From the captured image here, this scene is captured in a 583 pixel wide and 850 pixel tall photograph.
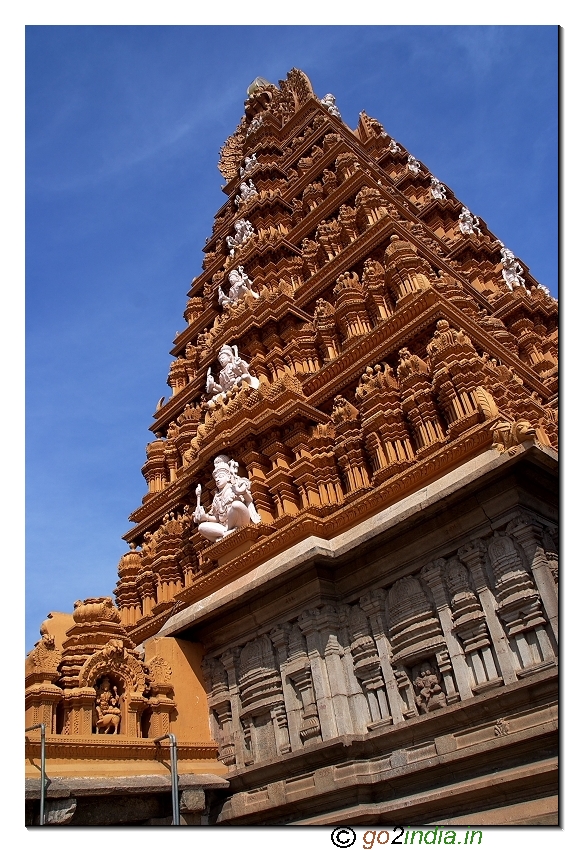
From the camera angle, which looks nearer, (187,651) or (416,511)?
(416,511)

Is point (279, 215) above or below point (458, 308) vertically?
above

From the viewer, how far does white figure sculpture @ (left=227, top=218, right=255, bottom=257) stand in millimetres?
23439

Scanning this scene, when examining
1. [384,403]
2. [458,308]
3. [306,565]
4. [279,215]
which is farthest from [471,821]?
[279,215]

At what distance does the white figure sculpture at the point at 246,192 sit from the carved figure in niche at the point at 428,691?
1900 centimetres

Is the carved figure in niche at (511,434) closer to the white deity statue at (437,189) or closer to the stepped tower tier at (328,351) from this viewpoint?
the stepped tower tier at (328,351)

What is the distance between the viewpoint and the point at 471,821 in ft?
28.6

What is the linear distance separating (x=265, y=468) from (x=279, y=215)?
38.0 ft

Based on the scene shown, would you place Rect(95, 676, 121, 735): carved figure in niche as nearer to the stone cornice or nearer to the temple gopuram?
the temple gopuram

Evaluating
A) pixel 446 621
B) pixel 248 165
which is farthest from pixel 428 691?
pixel 248 165

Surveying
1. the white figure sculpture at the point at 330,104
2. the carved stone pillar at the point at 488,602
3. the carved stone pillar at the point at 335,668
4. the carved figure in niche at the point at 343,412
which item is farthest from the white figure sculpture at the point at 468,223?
the carved stone pillar at the point at 335,668

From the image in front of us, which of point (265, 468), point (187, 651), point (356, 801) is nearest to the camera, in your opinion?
point (356, 801)

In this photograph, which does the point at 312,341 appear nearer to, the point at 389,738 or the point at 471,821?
the point at 389,738

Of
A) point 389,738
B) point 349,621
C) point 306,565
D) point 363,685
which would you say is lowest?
point 389,738

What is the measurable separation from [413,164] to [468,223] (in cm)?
477
